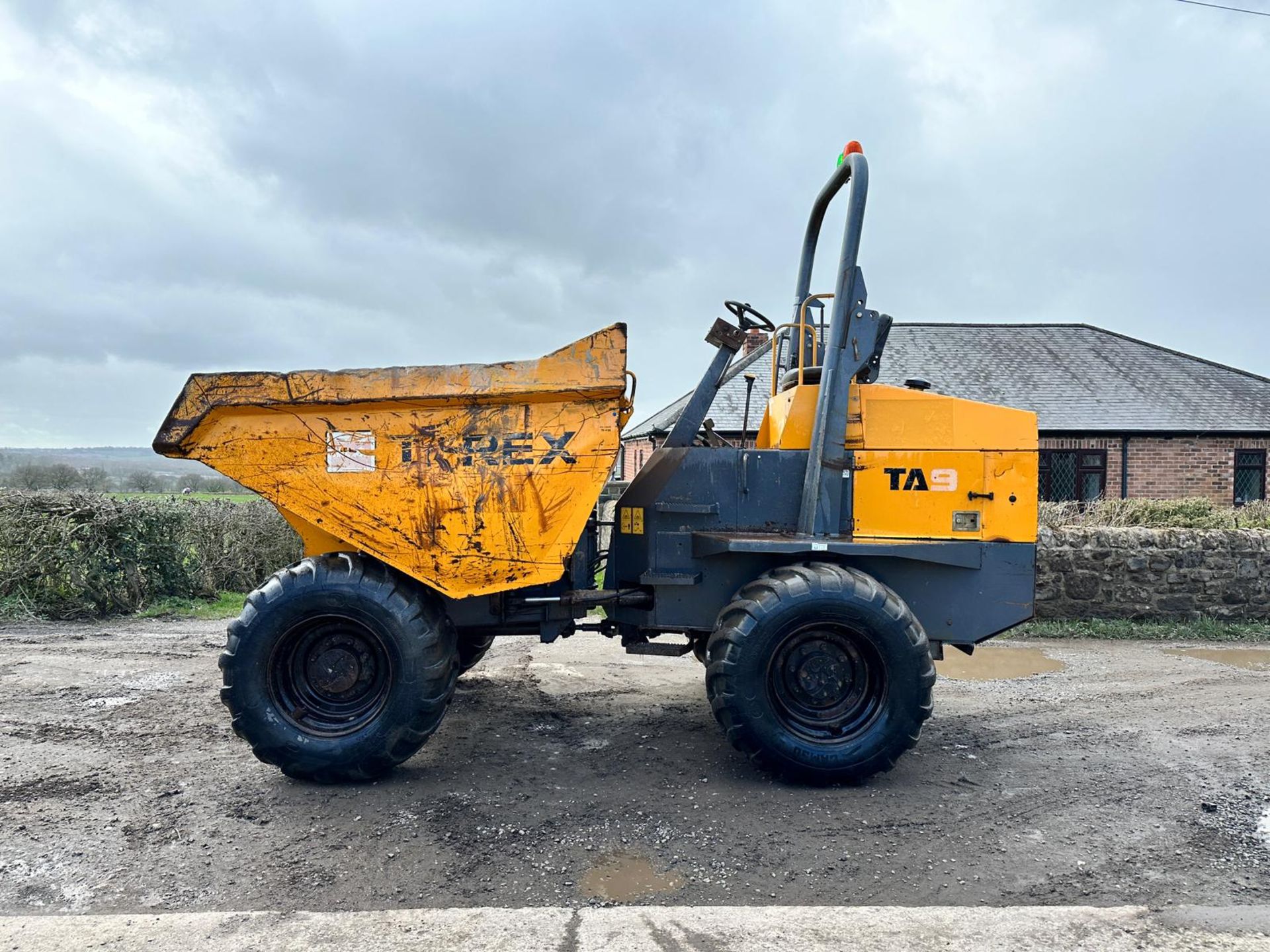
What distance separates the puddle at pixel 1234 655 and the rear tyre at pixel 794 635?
5365 millimetres

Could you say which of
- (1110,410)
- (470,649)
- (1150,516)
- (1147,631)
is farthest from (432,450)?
(1110,410)

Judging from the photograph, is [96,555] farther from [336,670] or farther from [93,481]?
[336,670]

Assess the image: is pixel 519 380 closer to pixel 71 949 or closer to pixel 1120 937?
pixel 71 949

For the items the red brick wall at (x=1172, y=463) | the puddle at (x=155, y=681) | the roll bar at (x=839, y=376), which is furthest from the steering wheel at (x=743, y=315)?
the red brick wall at (x=1172, y=463)

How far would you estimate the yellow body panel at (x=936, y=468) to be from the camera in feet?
15.5

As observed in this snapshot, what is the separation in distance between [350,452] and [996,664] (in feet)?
20.3

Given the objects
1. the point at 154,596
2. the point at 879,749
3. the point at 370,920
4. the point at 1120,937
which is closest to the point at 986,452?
the point at 879,749

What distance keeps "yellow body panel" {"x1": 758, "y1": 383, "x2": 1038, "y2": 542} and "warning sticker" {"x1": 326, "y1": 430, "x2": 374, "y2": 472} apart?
2.71 meters

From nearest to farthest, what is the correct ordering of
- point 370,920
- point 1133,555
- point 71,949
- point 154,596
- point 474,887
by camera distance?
point 71,949
point 370,920
point 474,887
point 1133,555
point 154,596

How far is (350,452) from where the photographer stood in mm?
4379

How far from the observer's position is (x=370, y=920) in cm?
301

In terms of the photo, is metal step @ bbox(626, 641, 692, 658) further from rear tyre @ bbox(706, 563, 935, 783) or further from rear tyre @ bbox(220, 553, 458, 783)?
rear tyre @ bbox(220, 553, 458, 783)

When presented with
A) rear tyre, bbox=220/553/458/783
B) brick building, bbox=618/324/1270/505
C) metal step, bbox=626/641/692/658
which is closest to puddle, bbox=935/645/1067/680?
metal step, bbox=626/641/692/658

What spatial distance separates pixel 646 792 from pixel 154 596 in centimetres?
879
